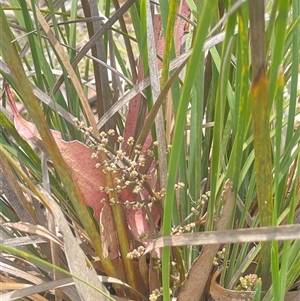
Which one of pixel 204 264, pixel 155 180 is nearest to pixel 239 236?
pixel 204 264

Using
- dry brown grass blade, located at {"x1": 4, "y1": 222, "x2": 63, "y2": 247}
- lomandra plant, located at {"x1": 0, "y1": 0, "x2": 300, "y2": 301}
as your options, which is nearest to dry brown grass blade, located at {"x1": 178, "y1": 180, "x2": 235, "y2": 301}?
lomandra plant, located at {"x1": 0, "y1": 0, "x2": 300, "y2": 301}

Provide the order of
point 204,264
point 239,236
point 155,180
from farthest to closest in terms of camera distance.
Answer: point 155,180, point 204,264, point 239,236

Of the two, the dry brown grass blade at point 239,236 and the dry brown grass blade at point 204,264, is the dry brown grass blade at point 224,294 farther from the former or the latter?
the dry brown grass blade at point 239,236

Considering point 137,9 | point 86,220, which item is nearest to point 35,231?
point 86,220

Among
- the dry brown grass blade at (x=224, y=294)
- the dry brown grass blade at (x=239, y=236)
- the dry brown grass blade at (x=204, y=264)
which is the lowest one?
the dry brown grass blade at (x=224, y=294)

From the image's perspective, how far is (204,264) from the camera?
0.47 m

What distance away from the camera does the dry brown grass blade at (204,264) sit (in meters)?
0.43

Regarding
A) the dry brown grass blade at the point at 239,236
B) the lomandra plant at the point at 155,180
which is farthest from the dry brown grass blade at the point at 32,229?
the dry brown grass blade at the point at 239,236

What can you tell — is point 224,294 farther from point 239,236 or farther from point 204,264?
point 239,236

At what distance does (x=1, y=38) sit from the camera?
13.6 inches

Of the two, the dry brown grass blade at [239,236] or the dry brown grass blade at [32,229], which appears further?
the dry brown grass blade at [32,229]

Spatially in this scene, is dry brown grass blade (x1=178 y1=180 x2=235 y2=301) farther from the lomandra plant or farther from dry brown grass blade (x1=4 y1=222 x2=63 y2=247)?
dry brown grass blade (x1=4 y1=222 x2=63 y2=247)

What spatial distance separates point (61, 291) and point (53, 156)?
0.53ft

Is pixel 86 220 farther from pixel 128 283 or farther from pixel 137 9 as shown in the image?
pixel 137 9
